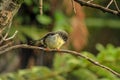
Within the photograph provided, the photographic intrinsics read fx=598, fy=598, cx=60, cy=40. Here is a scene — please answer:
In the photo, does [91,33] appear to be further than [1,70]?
Yes

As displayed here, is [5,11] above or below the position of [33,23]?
above

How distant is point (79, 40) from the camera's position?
7348mm

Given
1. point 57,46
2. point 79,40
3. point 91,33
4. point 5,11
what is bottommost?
point 91,33

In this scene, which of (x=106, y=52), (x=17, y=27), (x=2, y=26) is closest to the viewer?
(x=2, y=26)

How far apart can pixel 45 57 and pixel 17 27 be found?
0.97 meters

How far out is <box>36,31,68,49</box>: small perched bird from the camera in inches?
128

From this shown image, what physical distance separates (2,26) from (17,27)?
13.6ft

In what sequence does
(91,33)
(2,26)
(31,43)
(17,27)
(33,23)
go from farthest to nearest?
(91,33) → (33,23) → (17,27) → (31,43) → (2,26)

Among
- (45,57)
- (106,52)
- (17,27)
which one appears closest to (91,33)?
(45,57)

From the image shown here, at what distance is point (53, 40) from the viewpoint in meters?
3.33

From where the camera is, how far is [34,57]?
23.9 feet

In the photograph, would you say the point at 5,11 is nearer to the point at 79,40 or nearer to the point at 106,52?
the point at 106,52

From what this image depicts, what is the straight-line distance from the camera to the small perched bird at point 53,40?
3246 mm

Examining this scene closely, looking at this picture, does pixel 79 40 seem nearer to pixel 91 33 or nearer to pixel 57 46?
pixel 57 46
